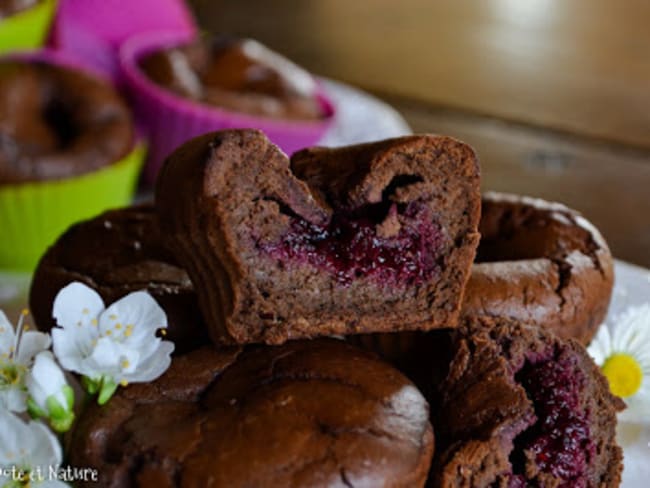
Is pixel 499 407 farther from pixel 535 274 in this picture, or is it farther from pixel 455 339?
pixel 535 274

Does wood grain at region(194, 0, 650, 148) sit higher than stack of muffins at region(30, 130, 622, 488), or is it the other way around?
stack of muffins at region(30, 130, 622, 488)

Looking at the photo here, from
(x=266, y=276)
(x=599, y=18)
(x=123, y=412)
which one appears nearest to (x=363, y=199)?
(x=266, y=276)

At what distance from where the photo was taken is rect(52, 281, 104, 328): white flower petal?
52.8 inches

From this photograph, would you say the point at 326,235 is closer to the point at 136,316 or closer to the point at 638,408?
the point at 136,316

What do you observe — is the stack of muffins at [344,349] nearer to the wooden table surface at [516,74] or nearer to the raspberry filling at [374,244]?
the raspberry filling at [374,244]

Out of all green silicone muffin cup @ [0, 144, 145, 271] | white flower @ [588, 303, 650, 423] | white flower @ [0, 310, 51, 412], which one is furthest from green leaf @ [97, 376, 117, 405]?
green silicone muffin cup @ [0, 144, 145, 271]

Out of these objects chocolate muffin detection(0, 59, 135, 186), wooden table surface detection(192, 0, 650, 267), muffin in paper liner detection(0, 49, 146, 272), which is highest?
chocolate muffin detection(0, 59, 135, 186)

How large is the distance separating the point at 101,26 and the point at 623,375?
2.21 metres

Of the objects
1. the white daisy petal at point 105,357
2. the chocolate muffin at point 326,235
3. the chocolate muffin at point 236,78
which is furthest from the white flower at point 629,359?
the chocolate muffin at point 236,78

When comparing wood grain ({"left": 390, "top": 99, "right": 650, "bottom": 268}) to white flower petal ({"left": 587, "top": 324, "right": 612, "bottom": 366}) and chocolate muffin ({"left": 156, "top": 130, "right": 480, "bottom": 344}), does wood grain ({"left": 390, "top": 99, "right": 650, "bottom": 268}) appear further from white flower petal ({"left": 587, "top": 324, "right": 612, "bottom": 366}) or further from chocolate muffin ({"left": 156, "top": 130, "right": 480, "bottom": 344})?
chocolate muffin ({"left": 156, "top": 130, "right": 480, "bottom": 344})

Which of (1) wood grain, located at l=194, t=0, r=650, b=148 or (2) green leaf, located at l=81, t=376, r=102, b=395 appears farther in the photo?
(1) wood grain, located at l=194, t=0, r=650, b=148

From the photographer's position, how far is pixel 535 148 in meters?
3.45

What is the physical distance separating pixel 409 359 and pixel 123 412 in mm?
481

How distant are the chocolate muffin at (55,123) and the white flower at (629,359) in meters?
1.42
